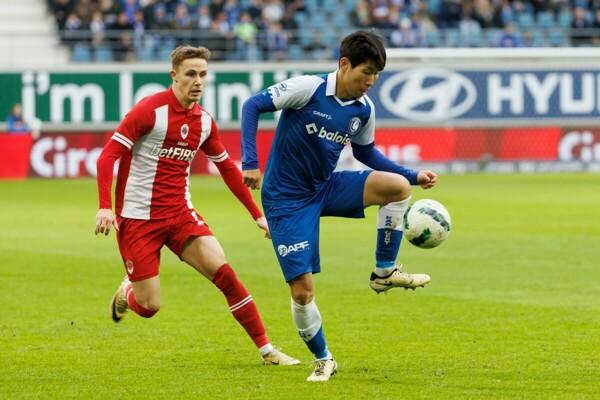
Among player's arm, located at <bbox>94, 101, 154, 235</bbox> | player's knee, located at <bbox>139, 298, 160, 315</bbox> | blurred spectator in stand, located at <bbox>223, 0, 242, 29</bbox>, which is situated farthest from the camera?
blurred spectator in stand, located at <bbox>223, 0, 242, 29</bbox>

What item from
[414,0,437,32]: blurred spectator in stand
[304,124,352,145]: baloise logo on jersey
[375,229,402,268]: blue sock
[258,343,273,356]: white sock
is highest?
[304,124,352,145]: baloise logo on jersey

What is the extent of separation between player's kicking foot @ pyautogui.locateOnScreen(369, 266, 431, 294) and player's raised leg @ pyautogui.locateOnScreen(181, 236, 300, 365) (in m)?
0.75

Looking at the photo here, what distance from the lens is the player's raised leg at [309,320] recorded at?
26.7 feet

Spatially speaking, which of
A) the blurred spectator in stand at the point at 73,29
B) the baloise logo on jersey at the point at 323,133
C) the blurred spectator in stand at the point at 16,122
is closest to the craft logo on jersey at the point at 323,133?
the baloise logo on jersey at the point at 323,133

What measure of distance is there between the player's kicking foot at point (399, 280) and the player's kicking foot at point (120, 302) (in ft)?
5.85

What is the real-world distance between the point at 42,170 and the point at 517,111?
1177 centimetres

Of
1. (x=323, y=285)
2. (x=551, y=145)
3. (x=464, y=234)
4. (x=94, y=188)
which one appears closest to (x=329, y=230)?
(x=464, y=234)

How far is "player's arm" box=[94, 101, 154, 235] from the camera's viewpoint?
27.0ft

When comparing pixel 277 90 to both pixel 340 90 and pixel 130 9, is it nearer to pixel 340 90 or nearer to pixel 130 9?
pixel 340 90

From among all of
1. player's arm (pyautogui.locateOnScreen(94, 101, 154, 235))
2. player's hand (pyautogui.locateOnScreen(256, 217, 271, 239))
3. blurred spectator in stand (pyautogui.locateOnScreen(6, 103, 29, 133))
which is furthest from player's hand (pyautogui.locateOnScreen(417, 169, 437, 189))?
blurred spectator in stand (pyautogui.locateOnScreen(6, 103, 29, 133))

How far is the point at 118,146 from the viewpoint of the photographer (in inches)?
330

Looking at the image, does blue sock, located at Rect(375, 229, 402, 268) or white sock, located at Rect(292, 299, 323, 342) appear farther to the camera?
blue sock, located at Rect(375, 229, 402, 268)

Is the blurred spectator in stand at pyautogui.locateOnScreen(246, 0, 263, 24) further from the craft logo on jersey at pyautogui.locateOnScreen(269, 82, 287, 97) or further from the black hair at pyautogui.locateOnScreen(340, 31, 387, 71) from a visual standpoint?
the black hair at pyautogui.locateOnScreen(340, 31, 387, 71)

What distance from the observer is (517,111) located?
33.1 meters
